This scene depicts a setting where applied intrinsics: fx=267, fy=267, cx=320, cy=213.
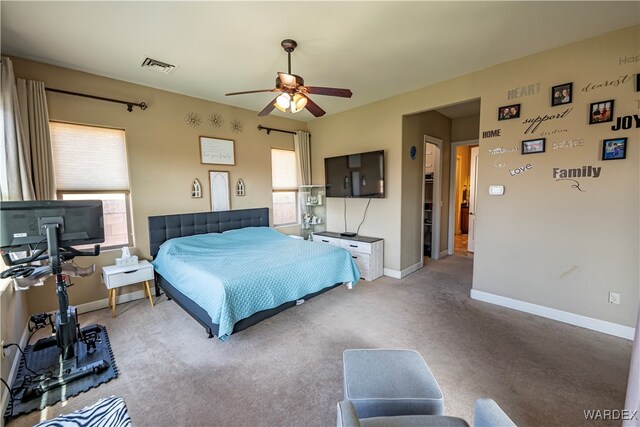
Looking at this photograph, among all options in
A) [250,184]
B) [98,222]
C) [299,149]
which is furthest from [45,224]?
[299,149]

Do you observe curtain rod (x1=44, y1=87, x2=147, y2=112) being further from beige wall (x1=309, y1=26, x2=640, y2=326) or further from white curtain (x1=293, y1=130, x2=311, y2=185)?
beige wall (x1=309, y1=26, x2=640, y2=326)

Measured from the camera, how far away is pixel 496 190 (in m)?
3.25

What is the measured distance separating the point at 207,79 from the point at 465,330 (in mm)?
4234

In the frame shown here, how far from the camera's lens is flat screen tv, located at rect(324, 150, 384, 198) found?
4358 mm

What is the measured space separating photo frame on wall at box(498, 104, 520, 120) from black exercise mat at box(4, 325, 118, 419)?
15.2 feet

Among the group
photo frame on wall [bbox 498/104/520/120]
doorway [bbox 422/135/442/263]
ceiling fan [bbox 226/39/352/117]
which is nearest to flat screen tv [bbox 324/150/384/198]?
doorway [bbox 422/135/442/263]

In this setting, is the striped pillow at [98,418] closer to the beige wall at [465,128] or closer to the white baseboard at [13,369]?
the white baseboard at [13,369]

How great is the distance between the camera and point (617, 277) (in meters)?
2.60

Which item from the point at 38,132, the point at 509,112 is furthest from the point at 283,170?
the point at 509,112

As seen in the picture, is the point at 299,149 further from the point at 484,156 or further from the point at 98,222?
the point at 98,222

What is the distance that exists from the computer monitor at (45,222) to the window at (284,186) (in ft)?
9.87

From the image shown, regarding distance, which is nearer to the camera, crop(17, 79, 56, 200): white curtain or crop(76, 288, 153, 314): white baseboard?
crop(17, 79, 56, 200): white curtain

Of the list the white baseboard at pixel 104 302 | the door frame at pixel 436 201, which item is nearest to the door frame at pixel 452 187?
the door frame at pixel 436 201

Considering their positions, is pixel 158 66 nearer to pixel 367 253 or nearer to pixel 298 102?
pixel 298 102
